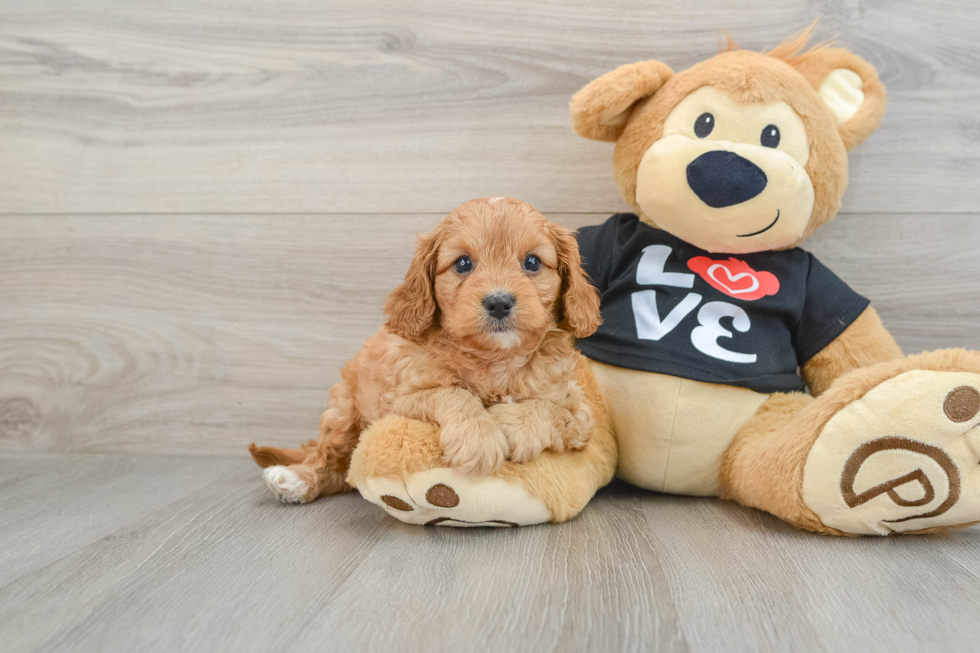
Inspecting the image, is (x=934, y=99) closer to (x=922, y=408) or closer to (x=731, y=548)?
(x=922, y=408)

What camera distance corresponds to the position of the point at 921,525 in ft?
3.45

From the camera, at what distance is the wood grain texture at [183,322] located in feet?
5.55

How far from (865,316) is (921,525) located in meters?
0.45

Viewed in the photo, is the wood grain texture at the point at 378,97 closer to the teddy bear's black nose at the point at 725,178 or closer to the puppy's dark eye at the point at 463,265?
the teddy bear's black nose at the point at 725,178

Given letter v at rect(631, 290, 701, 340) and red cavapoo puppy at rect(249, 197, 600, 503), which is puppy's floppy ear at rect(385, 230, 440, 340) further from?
letter v at rect(631, 290, 701, 340)

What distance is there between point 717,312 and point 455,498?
24.7 inches

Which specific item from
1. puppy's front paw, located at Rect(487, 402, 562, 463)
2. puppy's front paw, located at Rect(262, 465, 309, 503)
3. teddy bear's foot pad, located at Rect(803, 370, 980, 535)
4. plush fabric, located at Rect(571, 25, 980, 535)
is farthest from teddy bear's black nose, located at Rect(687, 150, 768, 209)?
puppy's front paw, located at Rect(262, 465, 309, 503)

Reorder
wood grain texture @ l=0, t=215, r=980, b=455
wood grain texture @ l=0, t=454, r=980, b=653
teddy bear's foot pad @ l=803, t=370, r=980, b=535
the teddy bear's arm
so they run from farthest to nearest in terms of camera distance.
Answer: wood grain texture @ l=0, t=215, r=980, b=455 → the teddy bear's arm → teddy bear's foot pad @ l=803, t=370, r=980, b=535 → wood grain texture @ l=0, t=454, r=980, b=653

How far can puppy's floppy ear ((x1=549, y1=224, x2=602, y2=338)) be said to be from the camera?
3.75ft

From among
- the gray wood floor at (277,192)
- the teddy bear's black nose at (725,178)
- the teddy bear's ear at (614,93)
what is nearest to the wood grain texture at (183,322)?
the gray wood floor at (277,192)

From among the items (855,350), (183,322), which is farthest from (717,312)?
(183,322)

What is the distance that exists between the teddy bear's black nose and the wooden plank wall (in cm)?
42

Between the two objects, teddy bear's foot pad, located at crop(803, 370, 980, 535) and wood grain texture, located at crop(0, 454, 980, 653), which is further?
teddy bear's foot pad, located at crop(803, 370, 980, 535)

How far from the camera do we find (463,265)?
Result: 43.8 inches
